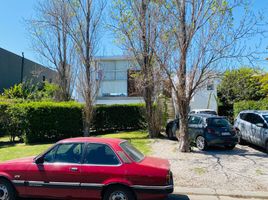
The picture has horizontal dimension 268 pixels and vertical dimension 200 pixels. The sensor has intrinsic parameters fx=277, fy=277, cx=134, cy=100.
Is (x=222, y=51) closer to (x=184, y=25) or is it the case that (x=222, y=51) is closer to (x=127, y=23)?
(x=184, y=25)

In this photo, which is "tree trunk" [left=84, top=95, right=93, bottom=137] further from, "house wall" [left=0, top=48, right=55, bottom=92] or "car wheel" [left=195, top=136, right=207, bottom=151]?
"house wall" [left=0, top=48, right=55, bottom=92]

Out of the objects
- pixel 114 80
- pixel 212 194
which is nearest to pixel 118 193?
pixel 212 194

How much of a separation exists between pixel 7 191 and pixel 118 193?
2.44 metres

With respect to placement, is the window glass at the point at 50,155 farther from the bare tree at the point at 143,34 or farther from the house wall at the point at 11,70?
the house wall at the point at 11,70

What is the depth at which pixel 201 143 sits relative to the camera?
40.4ft

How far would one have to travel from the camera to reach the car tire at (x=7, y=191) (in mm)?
5902

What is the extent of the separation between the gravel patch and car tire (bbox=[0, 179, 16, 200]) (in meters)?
4.16

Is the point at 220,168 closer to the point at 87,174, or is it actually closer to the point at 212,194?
the point at 212,194

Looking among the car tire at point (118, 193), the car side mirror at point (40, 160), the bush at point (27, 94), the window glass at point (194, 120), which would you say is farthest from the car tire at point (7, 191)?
the bush at point (27, 94)

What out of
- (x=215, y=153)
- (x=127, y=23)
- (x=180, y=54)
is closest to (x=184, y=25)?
(x=180, y=54)

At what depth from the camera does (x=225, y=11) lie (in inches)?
426

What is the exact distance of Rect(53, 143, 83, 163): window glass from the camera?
588cm

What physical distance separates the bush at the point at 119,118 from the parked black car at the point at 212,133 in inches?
338

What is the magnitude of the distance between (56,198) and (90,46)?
41.2 feet
